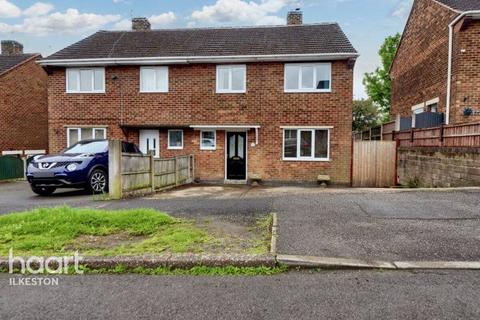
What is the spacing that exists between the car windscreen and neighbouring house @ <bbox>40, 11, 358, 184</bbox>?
4.21 m

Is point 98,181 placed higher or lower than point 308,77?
lower

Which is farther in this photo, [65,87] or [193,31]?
[193,31]

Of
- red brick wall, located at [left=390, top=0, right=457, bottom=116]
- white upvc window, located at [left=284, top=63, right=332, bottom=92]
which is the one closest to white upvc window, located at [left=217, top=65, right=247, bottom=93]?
white upvc window, located at [left=284, top=63, right=332, bottom=92]

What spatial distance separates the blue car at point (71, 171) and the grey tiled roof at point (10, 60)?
45.5 feet

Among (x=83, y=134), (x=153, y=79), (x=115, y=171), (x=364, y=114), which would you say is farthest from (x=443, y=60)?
(x=364, y=114)

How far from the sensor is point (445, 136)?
35.0ft

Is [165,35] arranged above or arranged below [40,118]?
above

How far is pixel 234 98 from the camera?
1588cm

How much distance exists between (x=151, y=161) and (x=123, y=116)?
5.73 meters

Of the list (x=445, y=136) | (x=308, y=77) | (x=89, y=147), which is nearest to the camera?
(x=445, y=136)

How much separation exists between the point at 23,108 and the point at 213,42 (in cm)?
1335

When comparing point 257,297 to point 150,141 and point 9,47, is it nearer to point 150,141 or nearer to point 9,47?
point 150,141

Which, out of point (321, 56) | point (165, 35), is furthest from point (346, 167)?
point (165, 35)

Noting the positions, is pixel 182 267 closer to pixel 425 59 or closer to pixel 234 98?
pixel 234 98
